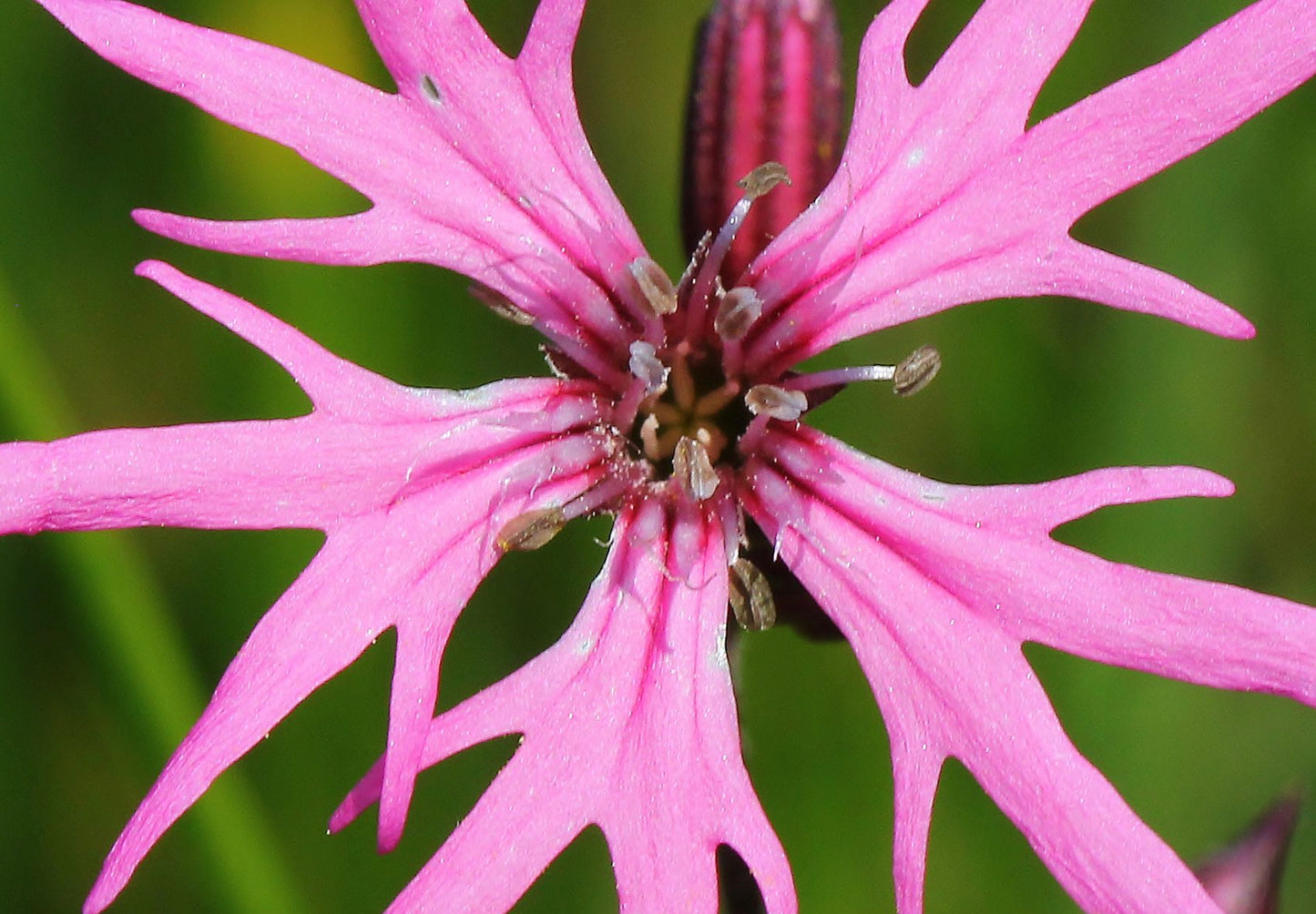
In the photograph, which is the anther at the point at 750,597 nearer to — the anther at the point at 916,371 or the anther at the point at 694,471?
the anther at the point at 694,471

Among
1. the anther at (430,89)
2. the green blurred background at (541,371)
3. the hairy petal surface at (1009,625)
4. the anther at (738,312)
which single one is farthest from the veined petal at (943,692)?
the green blurred background at (541,371)

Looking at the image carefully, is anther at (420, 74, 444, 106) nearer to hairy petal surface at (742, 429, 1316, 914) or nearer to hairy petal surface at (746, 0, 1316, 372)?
hairy petal surface at (746, 0, 1316, 372)

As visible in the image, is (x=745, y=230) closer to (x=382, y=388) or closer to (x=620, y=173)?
(x=382, y=388)

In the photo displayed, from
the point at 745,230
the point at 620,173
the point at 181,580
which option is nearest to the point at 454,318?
the point at 620,173

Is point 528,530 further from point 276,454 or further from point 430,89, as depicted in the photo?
point 430,89

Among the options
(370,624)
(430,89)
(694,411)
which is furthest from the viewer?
(694,411)

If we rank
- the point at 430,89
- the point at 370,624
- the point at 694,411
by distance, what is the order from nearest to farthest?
the point at 370,624 < the point at 430,89 < the point at 694,411

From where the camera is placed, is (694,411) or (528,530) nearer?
(528,530)

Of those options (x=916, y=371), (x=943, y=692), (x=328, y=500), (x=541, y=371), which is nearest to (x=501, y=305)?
(x=328, y=500)
